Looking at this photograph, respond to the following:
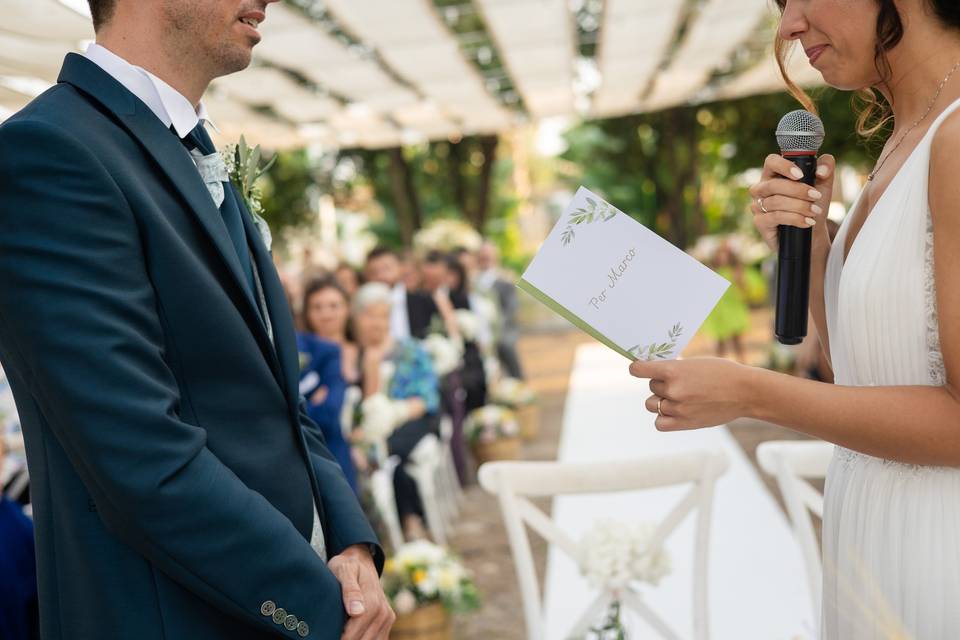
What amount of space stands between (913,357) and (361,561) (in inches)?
44.2

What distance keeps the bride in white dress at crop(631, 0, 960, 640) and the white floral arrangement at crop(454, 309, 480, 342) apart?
7.29 metres

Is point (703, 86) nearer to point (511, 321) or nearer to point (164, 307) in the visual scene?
point (511, 321)

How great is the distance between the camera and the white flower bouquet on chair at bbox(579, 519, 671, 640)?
283 centimetres

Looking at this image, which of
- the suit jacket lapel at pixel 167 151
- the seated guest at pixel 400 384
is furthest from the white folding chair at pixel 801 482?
the seated guest at pixel 400 384

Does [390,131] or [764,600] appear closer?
[764,600]

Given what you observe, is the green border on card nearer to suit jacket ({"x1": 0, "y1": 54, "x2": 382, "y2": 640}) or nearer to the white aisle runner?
suit jacket ({"x1": 0, "y1": 54, "x2": 382, "y2": 640})

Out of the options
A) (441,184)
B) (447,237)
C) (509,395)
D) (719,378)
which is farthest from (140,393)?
(441,184)

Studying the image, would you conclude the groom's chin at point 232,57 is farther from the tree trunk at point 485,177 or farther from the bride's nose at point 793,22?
the tree trunk at point 485,177

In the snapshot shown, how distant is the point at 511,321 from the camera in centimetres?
1232

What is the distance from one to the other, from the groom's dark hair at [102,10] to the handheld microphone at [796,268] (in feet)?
4.32

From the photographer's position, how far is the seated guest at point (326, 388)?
16.2 feet

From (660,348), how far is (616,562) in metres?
1.31

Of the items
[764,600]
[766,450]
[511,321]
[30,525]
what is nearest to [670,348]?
[766,450]

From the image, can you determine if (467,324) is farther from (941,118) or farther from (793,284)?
(941,118)
